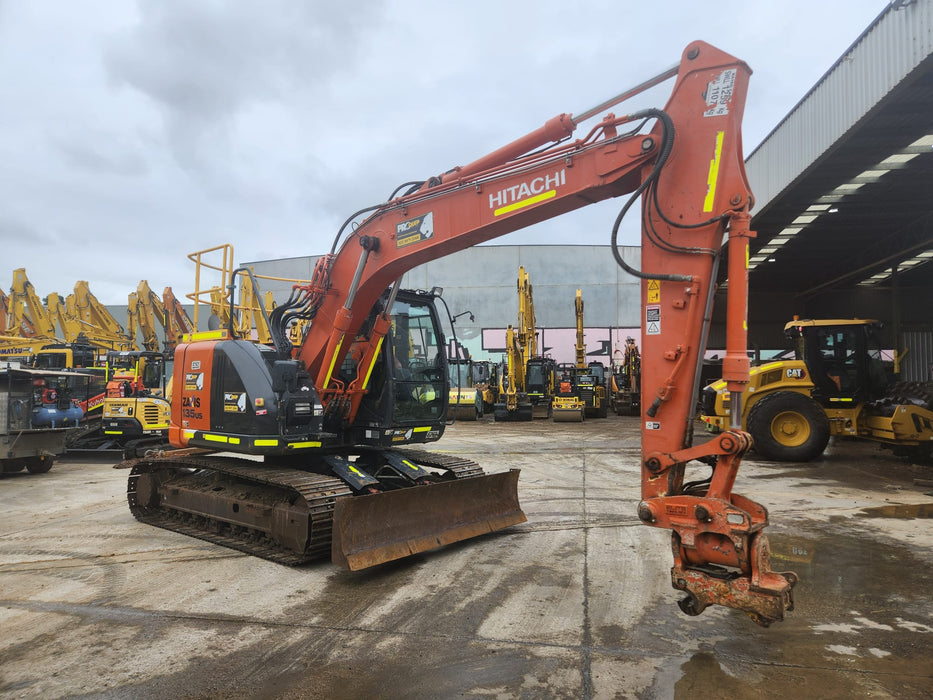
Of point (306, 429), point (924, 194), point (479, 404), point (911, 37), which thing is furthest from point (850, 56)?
point (479, 404)

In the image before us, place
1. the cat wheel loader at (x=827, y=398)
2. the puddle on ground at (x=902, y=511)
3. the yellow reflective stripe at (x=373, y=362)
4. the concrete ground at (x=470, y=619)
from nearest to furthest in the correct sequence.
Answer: the concrete ground at (x=470, y=619), the yellow reflective stripe at (x=373, y=362), the puddle on ground at (x=902, y=511), the cat wheel loader at (x=827, y=398)

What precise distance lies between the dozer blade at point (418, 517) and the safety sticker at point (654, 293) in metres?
2.77

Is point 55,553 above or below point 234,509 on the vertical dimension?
below

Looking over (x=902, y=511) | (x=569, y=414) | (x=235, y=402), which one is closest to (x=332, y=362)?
(x=235, y=402)

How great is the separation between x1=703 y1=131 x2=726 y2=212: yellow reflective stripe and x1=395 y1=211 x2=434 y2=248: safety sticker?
2410 mm

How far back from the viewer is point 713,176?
3939 millimetres

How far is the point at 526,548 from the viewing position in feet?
19.7

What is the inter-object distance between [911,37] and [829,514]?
6.35m

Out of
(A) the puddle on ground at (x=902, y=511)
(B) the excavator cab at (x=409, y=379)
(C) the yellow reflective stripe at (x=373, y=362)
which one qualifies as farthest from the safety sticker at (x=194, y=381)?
(A) the puddle on ground at (x=902, y=511)

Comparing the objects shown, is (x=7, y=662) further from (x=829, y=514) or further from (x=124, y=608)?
(x=829, y=514)

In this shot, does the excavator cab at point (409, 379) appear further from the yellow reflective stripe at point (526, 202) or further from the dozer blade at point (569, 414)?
the dozer blade at point (569, 414)

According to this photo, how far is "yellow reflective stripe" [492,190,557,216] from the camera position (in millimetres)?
4699

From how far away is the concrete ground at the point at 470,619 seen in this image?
3.36m

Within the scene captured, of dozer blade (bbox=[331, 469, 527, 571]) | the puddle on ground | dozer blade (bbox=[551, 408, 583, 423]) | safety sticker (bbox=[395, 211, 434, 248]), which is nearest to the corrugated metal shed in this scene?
the puddle on ground
